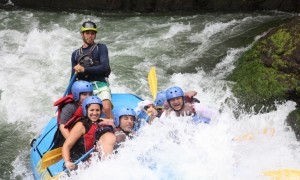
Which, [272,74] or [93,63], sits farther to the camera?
[272,74]

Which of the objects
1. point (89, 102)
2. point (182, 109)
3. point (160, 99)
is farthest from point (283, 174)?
point (89, 102)

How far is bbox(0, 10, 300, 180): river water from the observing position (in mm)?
4406

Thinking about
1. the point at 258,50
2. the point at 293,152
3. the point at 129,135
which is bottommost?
the point at 293,152

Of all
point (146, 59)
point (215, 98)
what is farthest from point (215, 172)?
point (146, 59)

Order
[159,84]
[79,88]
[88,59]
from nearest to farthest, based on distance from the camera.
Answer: [79,88] < [88,59] < [159,84]

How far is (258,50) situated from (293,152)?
2.82 m

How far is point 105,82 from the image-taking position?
230 inches

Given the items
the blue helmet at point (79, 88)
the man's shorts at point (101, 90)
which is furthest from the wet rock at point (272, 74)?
the blue helmet at point (79, 88)

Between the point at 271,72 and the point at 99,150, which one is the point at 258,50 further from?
the point at 99,150

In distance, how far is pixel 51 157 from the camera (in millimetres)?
4801

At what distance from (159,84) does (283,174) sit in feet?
13.0

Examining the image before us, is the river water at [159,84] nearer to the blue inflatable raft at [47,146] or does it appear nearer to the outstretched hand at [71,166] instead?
the outstretched hand at [71,166]

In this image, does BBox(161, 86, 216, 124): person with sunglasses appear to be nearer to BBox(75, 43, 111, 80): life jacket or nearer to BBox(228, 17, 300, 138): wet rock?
BBox(75, 43, 111, 80): life jacket

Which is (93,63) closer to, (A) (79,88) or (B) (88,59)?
(B) (88,59)
